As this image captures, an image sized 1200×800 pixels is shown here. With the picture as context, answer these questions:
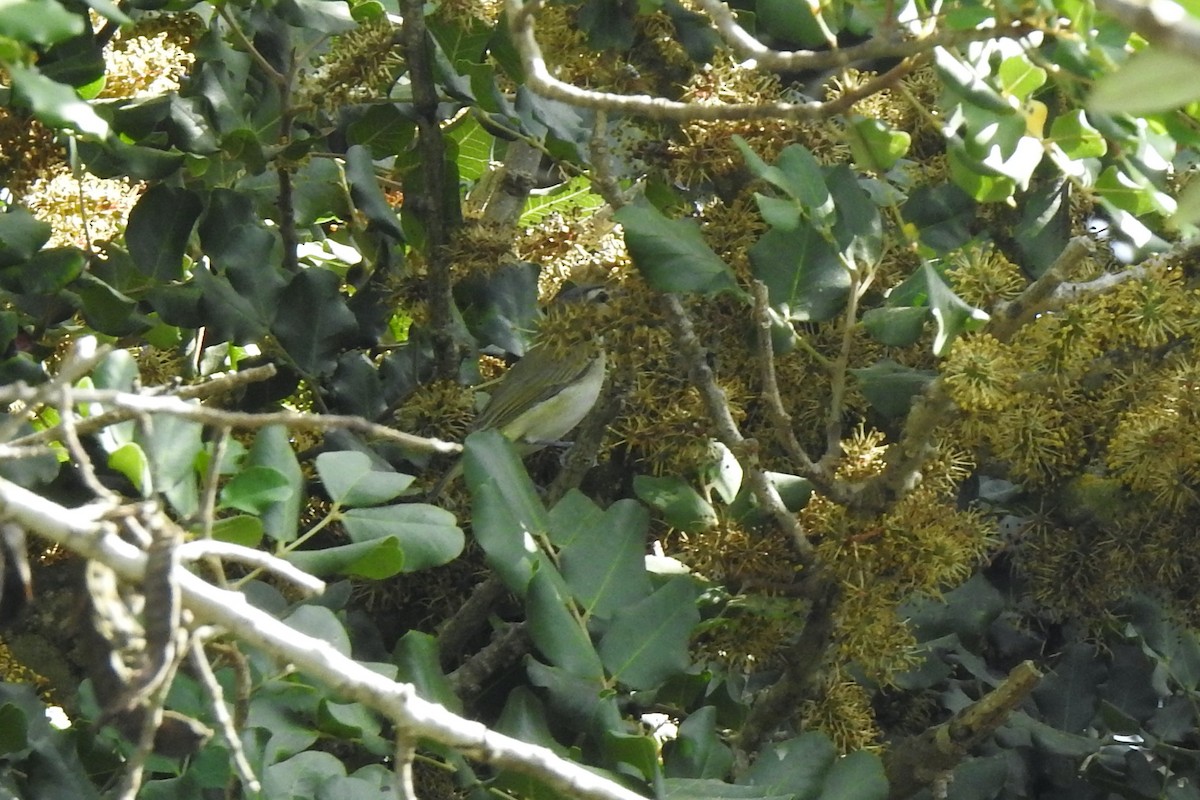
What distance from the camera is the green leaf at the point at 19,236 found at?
1473 millimetres

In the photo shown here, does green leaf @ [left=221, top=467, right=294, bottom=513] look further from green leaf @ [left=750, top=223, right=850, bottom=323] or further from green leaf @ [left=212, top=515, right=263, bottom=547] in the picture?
green leaf @ [left=750, top=223, right=850, bottom=323]

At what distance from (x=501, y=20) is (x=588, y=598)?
28.1 inches

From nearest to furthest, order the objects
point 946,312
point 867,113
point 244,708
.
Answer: point 244,708
point 946,312
point 867,113

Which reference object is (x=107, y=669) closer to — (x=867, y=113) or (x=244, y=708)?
(x=244, y=708)

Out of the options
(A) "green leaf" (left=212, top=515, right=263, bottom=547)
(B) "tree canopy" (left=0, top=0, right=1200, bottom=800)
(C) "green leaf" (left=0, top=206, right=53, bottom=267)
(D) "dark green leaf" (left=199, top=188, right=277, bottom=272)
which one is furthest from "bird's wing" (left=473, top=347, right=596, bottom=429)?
(A) "green leaf" (left=212, top=515, right=263, bottom=547)

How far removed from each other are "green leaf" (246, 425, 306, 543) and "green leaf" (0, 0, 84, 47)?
1.62ft

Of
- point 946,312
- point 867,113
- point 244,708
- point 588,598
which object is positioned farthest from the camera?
point 867,113

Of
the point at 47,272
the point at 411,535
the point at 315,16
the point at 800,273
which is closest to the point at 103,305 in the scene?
the point at 47,272

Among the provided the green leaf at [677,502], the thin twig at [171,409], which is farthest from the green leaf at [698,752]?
the thin twig at [171,409]

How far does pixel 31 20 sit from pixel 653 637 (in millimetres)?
779

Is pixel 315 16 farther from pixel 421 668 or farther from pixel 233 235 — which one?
pixel 421 668

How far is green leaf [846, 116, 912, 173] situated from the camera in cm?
129

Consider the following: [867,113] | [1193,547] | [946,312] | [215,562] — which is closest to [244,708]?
A: [215,562]

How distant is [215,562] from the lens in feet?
2.84
